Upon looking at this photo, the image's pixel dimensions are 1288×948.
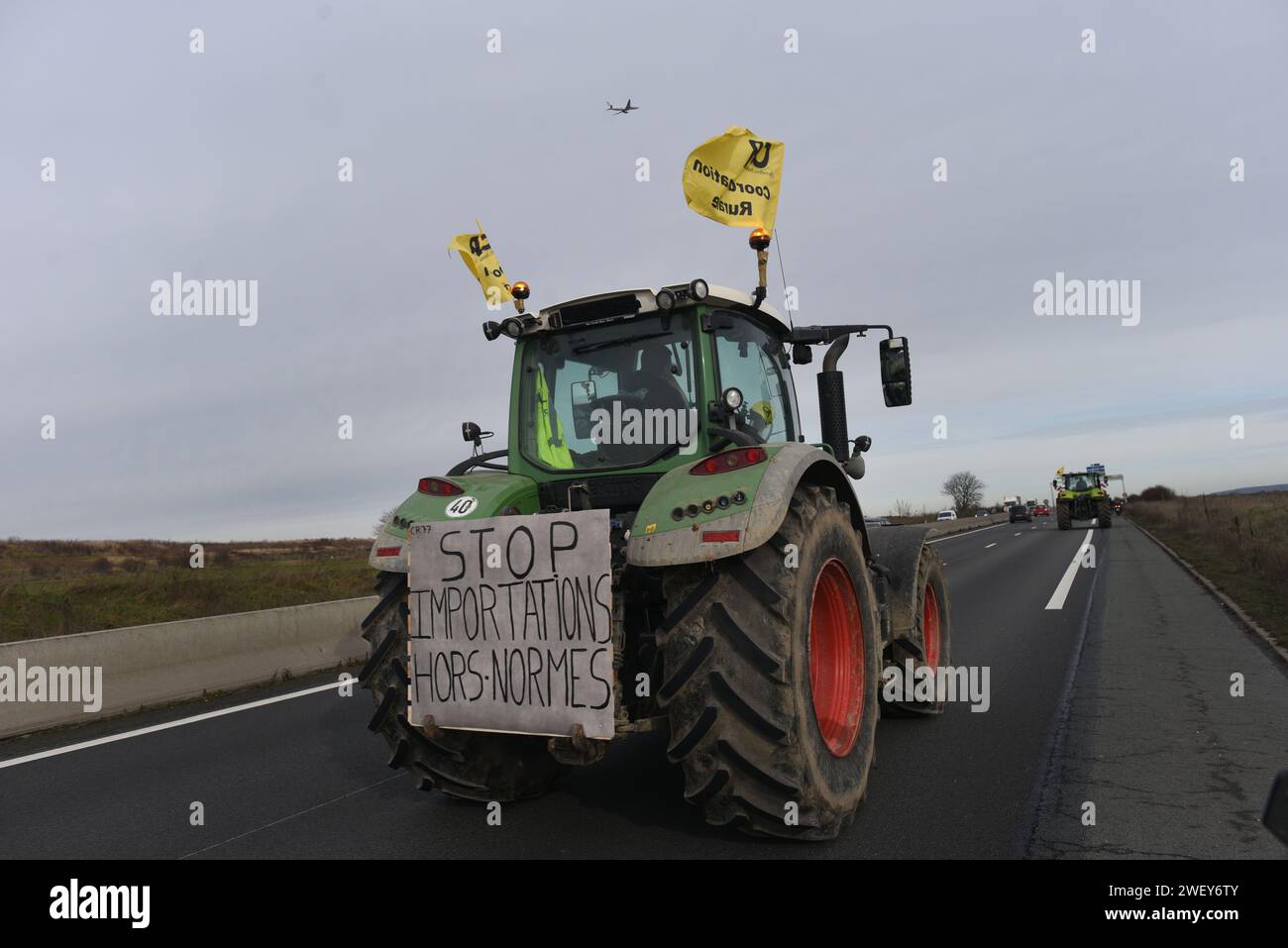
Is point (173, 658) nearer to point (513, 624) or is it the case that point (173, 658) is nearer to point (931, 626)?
point (513, 624)

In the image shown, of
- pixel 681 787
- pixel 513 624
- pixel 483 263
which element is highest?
pixel 483 263

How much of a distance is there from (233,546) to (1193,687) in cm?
3364

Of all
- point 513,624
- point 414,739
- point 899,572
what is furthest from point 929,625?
point 414,739

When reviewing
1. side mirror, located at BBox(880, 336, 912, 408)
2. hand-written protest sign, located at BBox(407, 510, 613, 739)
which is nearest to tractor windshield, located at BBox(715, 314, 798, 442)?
side mirror, located at BBox(880, 336, 912, 408)

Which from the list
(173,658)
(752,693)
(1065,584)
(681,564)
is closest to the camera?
(752,693)

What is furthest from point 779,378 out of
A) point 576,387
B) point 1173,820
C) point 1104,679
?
point 1104,679

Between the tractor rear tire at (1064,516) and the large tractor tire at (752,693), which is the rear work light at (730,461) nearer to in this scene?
the large tractor tire at (752,693)

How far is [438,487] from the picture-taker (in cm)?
476

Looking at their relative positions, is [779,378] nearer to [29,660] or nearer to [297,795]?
[297,795]

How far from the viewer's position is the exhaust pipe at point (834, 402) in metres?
5.62

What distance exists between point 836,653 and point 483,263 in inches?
128

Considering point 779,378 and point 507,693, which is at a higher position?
point 779,378

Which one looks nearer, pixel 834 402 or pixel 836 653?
pixel 836 653

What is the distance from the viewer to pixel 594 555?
3.78m
